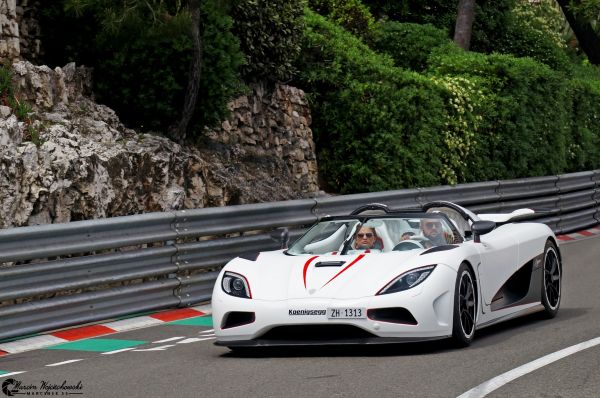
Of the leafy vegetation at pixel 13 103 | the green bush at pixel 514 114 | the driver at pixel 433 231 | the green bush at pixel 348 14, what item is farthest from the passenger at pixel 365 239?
the green bush at pixel 348 14

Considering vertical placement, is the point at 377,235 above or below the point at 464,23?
below

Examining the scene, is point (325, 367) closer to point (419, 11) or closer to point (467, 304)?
point (467, 304)

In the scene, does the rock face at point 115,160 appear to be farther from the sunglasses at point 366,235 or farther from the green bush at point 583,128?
the green bush at point 583,128

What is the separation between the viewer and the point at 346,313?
383 inches

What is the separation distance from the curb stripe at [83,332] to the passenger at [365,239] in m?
2.78

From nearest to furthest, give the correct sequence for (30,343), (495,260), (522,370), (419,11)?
(522,370)
(495,260)
(30,343)
(419,11)

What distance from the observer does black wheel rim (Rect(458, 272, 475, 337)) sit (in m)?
10.3

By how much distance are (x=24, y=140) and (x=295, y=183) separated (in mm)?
7399

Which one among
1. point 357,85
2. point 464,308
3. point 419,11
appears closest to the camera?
point 464,308

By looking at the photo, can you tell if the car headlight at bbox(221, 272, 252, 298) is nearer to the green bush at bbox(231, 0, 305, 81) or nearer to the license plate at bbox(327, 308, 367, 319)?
the license plate at bbox(327, 308, 367, 319)

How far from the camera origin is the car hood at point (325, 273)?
9.95 meters

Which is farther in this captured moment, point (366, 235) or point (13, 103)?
point (13, 103)

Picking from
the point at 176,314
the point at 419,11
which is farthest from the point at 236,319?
the point at 419,11

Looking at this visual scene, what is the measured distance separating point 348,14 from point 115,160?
13924 mm
